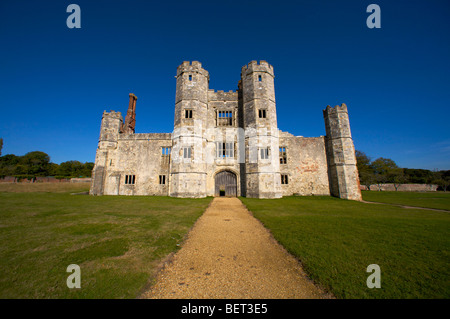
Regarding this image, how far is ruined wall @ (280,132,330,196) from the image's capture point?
19.7 metres

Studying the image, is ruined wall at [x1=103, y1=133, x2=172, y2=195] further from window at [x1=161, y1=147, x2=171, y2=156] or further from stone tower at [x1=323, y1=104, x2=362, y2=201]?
stone tower at [x1=323, y1=104, x2=362, y2=201]

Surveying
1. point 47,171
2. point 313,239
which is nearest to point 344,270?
point 313,239

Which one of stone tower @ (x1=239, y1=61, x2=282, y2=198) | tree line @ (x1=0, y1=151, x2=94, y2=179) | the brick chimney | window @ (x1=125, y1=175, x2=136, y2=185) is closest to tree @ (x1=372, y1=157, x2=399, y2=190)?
stone tower @ (x1=239, y1=61, x2=282, y2=198)

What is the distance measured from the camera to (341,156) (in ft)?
61.2

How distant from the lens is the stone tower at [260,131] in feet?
56.7

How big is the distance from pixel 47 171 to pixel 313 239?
3408 inches

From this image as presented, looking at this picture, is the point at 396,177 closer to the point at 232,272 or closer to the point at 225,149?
the point at 225,149

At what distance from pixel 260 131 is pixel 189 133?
791 cm

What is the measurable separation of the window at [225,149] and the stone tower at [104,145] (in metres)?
13.0

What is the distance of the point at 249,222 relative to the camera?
7.80 meters

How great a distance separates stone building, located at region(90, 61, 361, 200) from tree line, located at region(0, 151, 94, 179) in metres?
50.5

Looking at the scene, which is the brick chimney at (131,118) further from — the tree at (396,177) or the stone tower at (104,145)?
the tree at (396,177)

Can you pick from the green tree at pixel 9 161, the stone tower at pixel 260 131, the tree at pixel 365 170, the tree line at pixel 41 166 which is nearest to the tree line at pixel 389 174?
the tree at pixel 365 170
